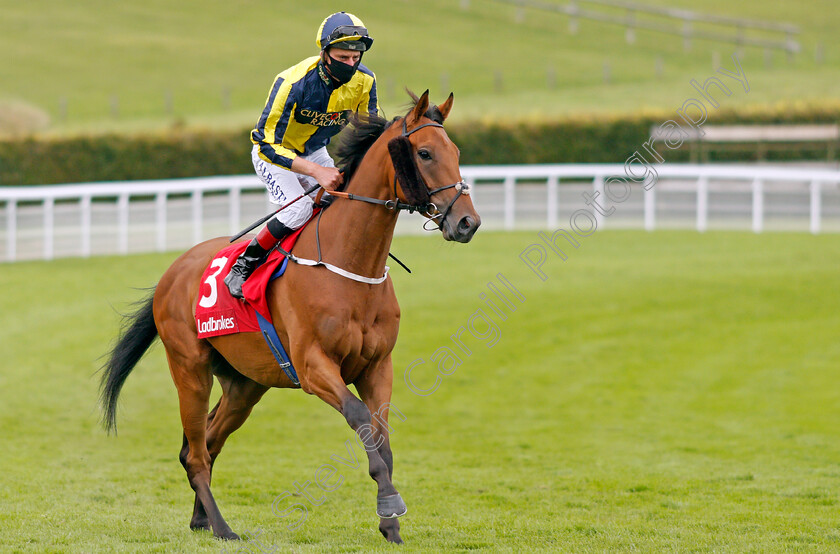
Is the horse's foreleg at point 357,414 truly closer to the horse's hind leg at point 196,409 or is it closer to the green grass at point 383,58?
the horse's hind leg at point 196,409

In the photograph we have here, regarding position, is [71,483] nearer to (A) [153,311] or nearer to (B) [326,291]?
(A) [153,311]

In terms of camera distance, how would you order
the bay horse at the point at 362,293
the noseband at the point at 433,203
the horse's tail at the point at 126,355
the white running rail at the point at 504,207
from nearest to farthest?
the noseband at the point at 433,203, the bay horse at the point at 362,293, the horse's tail at the point at 126,355, the white running rail at the point at 504,207

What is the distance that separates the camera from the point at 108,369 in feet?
20.0

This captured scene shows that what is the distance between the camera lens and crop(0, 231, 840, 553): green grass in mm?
5246

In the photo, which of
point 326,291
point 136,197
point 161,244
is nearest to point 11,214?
point 161,244

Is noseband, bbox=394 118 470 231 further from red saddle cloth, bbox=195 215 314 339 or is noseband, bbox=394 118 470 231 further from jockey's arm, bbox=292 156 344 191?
red saddle cloth, bbox=195 215 314 339

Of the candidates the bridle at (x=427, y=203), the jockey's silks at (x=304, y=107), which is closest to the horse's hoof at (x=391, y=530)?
the bridle at (x=427, y=203)

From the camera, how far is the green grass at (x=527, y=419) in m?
5.25

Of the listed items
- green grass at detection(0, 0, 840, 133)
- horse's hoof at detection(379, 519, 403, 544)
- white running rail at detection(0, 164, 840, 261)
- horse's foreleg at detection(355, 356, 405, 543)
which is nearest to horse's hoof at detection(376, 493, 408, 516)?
horse's foreleg at detection(355, 356, 405, 543)

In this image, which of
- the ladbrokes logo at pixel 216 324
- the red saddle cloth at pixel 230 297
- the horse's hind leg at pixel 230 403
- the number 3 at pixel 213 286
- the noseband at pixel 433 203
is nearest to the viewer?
the noseband at pixel 433 203

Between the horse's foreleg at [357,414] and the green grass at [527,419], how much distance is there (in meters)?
0.36

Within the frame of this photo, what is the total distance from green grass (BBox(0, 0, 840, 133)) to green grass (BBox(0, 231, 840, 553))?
56.4 ft

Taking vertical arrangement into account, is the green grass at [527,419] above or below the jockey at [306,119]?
below

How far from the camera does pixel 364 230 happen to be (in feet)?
15.5
